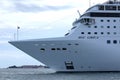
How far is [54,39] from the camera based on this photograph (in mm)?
55312

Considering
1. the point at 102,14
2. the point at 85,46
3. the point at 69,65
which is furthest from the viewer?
the point at 102,14

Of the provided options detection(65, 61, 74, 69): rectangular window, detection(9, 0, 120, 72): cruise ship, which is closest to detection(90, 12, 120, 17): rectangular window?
detection(9, 0, 120, 72): cruise ship

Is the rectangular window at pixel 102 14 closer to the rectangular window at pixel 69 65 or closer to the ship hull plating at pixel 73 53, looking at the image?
Answer: the ship hull plating at pixel 73 53

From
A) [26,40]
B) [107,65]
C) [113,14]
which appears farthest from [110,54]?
[26,40]

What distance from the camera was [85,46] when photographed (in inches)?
2178

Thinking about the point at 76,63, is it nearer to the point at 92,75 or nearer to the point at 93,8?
the point at 92,75

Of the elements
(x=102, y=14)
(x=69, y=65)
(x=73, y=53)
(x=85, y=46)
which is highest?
(x=102, y=14)

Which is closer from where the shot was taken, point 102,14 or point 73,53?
point 73,53

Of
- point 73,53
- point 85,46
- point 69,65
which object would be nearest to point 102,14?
point 85,46

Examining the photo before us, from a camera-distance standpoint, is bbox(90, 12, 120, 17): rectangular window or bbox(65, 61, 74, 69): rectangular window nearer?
bbox(65, 61, 74, 69): rectangular window

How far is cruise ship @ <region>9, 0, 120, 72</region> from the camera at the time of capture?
181 ft

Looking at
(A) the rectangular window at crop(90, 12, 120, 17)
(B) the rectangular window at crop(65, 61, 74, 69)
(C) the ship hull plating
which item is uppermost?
(A) the rectangular window at crop(90, 12, 120, 17)

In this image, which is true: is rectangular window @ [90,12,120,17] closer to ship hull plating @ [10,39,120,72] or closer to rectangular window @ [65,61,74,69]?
ship hull plating @ [10,39,120,72]

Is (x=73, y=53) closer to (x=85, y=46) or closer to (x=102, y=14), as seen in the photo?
(x=85, y=46)
